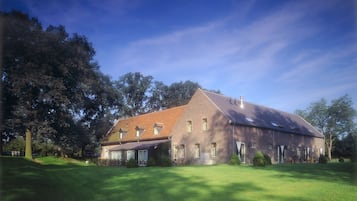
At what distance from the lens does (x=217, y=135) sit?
32.2 m

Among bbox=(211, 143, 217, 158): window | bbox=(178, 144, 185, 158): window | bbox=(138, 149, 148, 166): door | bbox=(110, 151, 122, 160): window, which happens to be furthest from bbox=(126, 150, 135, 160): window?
bbox=(211, 143, 217, 158): window

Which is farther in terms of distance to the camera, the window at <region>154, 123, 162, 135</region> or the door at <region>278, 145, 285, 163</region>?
the window at <region>154, 123, 162, 135</region>

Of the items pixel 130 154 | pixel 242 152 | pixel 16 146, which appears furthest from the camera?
pixel 16 146

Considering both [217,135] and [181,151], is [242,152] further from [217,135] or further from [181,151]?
[181,151]

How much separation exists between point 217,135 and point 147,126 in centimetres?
1434

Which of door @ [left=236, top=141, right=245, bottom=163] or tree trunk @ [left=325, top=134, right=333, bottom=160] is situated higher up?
door @ [left=236, top=141, right=245, bottom=163]

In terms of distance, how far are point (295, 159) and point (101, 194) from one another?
33632mm

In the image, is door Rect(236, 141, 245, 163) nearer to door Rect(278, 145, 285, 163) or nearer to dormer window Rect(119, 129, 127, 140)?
door Rect(278, 145, 285, 163)

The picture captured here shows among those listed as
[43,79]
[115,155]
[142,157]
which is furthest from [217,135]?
[43,79]

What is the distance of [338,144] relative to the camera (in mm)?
62125

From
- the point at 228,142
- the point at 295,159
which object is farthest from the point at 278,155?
the point at 228,142

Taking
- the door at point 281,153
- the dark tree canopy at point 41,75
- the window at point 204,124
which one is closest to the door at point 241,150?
the window at point 204,124

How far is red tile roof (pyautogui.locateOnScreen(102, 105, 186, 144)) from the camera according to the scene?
40.3 metres

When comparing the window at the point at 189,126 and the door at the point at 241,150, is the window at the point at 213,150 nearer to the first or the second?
the door at the point at 241,150
